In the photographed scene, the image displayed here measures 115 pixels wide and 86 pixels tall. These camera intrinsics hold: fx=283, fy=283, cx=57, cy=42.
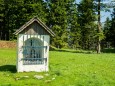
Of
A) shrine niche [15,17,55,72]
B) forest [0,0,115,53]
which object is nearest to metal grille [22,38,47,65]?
shrine niche [15,17,55,72]

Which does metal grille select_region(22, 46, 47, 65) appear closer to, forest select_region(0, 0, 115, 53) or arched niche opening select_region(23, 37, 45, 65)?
arched niche opening select_region(23, 37, 45, 65)

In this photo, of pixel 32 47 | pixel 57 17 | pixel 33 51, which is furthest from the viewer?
pixel 57 17

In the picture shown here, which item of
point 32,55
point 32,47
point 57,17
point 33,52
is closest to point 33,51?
point 33,52

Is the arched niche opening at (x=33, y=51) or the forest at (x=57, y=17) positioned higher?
the forest at (x=57, y=17)

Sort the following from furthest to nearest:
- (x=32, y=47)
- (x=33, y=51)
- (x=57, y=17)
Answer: (x=57, y=17) < (x=33, y=51) < (x=32, y=47)

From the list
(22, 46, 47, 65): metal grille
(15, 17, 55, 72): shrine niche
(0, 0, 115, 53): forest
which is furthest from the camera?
(0, 0, 115, 53): forest

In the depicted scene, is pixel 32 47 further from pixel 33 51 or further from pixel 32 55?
pixel 32 55

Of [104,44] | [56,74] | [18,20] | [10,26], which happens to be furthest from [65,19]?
[56,74]

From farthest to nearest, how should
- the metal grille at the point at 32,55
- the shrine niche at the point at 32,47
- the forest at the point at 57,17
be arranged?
the forest at the point at 57,17
the metal grille at the point at 32,55
the shrine niche at the point at 32,47

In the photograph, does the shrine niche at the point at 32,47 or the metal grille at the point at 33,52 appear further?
the metal grille at the point at 33,52

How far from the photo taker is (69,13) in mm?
68812

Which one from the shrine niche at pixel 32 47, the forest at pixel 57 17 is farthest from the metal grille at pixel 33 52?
the forest at pixel 57 17

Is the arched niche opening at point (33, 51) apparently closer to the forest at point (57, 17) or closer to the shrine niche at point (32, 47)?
the shrine niche at point (32, 47)

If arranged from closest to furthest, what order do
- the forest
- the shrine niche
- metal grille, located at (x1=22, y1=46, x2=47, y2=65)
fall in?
the shrine niche < metal grille, located at (x1=22, y1=46, x2=47, y2=65) < the forest
